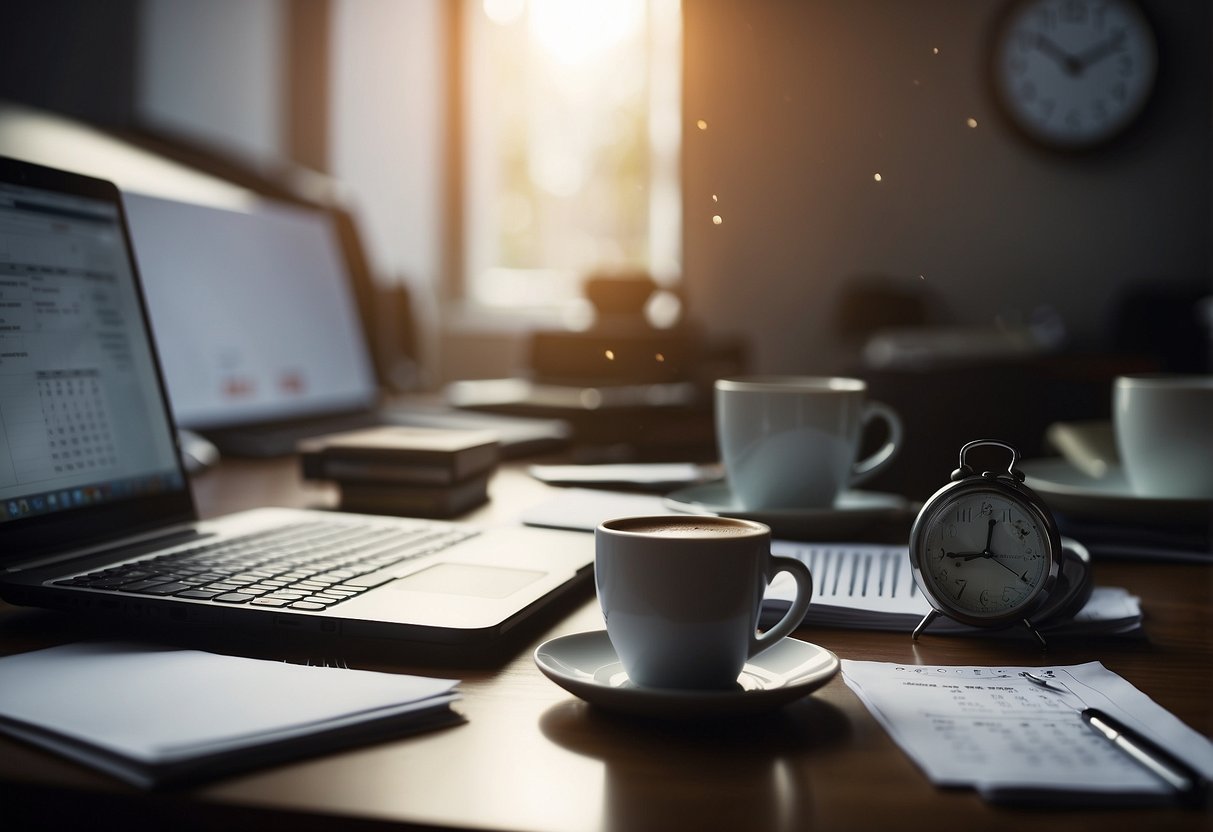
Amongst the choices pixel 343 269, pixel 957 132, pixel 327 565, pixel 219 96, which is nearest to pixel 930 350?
pixel 343 269

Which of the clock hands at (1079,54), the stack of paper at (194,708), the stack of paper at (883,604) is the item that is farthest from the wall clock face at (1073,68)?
the stack of paper at (194,708)

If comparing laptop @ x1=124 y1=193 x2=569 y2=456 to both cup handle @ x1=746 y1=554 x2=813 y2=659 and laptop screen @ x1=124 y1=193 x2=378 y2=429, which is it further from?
cup handle @ x1=746 y1=554 x2=813 y2=659

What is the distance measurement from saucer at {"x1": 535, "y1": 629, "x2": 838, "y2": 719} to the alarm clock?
11 cm

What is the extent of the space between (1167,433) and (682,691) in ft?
1.96

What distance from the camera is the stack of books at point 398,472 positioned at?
981 mm

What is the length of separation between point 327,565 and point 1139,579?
58cm

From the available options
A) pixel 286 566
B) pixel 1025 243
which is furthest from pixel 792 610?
pixel 1025 243

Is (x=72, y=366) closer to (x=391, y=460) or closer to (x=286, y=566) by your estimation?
(x=286, y=566)

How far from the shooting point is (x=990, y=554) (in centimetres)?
59

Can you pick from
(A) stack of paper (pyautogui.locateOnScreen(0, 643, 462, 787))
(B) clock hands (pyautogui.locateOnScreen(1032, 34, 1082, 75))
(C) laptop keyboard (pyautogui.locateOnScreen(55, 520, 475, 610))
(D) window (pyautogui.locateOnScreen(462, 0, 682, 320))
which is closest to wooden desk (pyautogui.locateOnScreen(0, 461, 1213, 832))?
(A) stack of paper (pyautogui.locateOnScreen(0, 643, 462, 787))

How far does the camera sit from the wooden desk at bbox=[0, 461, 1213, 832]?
370 mm

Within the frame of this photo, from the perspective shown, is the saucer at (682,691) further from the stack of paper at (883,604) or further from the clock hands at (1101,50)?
the clock hands at (1101,50)

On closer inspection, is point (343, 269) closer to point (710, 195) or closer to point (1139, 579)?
point (710, 195)

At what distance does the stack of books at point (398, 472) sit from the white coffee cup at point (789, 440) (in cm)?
26
